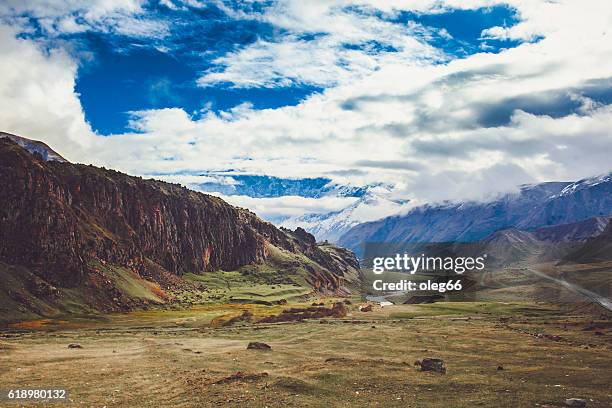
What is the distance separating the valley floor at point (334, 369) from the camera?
144ft

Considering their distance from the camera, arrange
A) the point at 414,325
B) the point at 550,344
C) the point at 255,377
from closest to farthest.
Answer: the point at 255,377 < the point at 550,344 < the point at 414,325

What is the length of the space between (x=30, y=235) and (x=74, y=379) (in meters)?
168

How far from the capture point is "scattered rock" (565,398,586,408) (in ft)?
125

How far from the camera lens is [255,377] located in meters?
52.2

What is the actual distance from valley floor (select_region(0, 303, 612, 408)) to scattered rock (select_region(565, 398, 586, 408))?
1.59 m

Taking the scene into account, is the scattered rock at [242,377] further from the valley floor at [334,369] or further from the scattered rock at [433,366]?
the scattered rock at [433,366]

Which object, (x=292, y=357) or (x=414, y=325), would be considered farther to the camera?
(x=414, y=325)

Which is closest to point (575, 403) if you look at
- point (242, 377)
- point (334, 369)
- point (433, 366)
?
point (433, 366)

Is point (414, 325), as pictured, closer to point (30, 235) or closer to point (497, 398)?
point (497, 398)

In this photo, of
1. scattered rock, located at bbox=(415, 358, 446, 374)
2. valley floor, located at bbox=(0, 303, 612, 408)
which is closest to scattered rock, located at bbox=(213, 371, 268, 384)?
valley floor, located at bbox=(0, 303, 612, 408)

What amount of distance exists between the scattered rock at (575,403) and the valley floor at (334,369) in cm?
159

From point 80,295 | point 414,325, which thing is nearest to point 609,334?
point 414,325

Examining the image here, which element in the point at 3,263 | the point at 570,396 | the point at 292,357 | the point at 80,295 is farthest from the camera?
the point at 80,295

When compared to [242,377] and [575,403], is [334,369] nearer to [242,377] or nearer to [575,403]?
[242,377]
